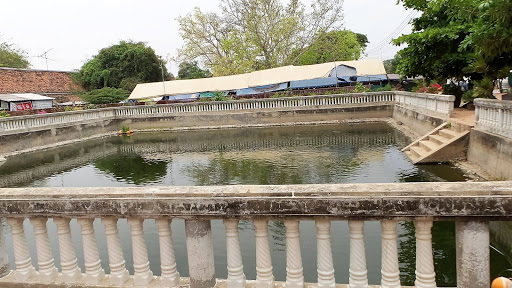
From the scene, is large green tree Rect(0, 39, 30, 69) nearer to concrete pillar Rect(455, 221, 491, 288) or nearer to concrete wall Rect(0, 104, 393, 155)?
concrete wall Rect(0, 104, 393, 155)

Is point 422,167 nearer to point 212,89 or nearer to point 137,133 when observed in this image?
point 137,133

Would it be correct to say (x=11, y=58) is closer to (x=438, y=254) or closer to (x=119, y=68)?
(x=119, y=68)

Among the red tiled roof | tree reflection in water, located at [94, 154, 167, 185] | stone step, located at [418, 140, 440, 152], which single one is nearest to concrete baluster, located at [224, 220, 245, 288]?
tree reflection in water, located at [94, 154, 167, 185]

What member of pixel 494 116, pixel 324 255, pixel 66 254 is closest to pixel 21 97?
pixel 494 116

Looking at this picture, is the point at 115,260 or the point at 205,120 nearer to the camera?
the point at 115,260

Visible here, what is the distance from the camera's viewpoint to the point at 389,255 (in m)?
1.96

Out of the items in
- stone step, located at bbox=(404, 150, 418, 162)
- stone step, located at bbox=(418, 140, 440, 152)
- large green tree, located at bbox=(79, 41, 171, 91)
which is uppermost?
large green tree, located at bbox=(79, 41, 171, 91)

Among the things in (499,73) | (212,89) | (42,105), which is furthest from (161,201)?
(42,105)

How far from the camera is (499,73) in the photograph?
1248 cm

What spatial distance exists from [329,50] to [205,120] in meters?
15.0

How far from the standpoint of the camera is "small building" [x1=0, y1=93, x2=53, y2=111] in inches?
1034

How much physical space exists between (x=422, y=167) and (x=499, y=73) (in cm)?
590

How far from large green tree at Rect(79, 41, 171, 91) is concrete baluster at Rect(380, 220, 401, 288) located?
36097 mm

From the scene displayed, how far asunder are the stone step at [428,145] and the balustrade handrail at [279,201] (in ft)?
27.9
